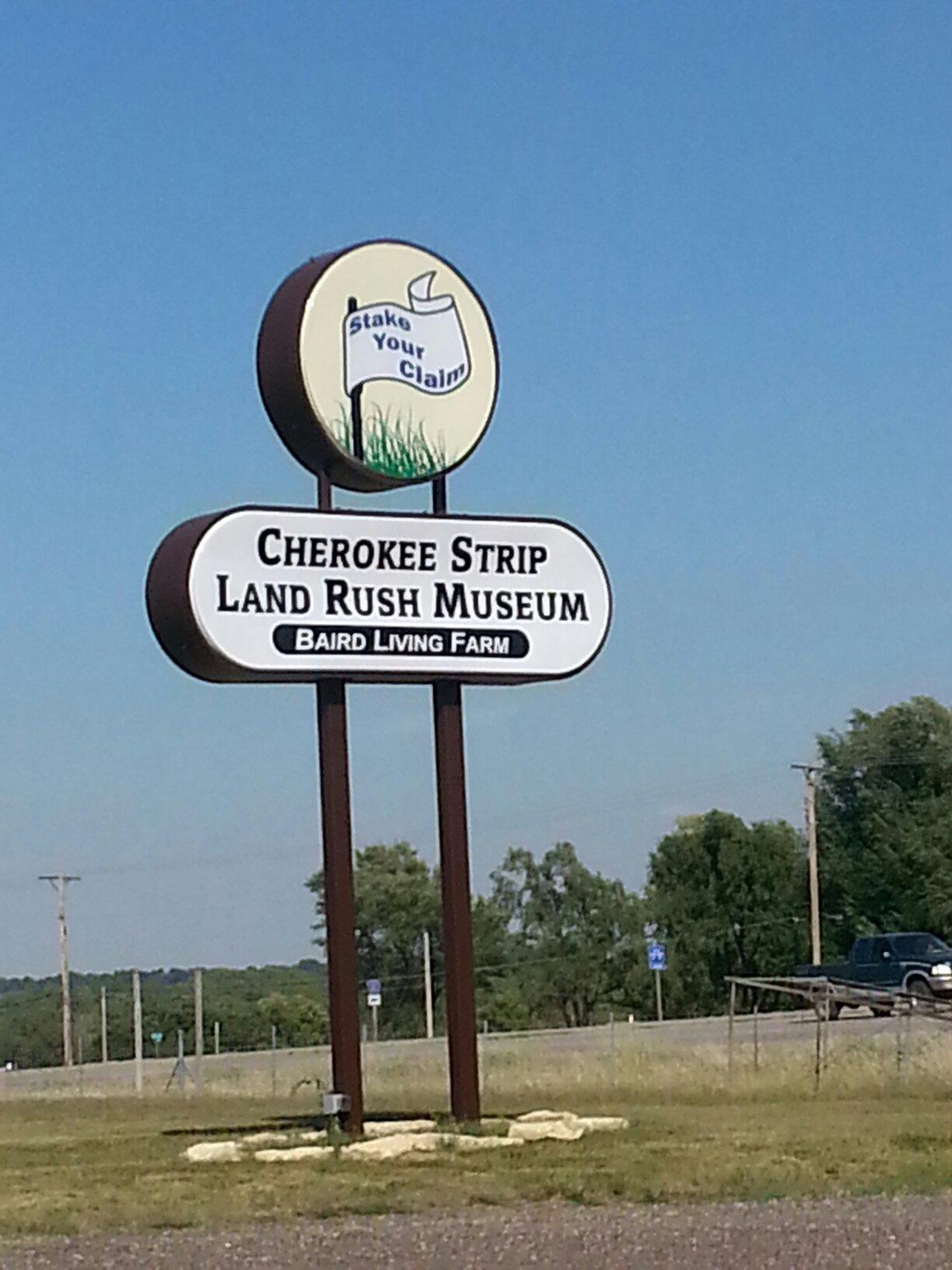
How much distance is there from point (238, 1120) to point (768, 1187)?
10580 mm

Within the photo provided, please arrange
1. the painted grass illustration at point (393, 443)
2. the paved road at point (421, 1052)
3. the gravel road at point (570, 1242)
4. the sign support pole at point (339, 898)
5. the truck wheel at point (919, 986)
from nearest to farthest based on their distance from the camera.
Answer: the gravel road at point (570, 1242) < the sign support pole at point (339, 898) < the painted grass illustration at point (393, 443) < the paved road at point (421, 1052) < the truck wheel at point (919, 986)

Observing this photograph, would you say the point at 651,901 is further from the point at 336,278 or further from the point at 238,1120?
the point at 336,278

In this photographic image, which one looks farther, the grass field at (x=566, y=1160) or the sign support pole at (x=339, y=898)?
the sign support pole at (x=339, y=898)

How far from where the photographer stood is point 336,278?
1747cm

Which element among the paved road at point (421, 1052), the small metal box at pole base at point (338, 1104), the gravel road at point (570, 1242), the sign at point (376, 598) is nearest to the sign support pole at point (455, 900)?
the sign at point (376, 598)

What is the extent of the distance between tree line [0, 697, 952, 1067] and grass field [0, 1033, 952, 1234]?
178 feet

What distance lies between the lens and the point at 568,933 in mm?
87500

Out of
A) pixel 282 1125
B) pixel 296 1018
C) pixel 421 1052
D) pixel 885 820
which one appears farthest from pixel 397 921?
pixel 282 1125

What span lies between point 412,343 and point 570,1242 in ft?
29.3

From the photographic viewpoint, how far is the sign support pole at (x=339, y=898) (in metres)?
16.8

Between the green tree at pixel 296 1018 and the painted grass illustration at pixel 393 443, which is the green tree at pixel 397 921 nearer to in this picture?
the green tree at pixel 296 1018

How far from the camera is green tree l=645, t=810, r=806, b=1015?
267 ft

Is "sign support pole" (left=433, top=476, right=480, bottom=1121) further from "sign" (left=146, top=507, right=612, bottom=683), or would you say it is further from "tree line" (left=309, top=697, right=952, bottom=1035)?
"tree line" (left=309, top=697, right=952, bottom=1035)

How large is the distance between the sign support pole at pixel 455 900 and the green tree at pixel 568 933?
6856cm
